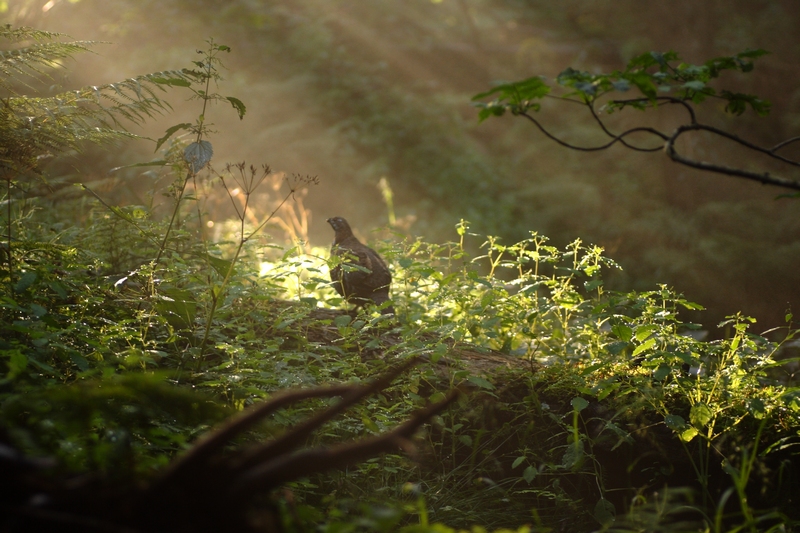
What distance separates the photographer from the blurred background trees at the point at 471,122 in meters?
8.06

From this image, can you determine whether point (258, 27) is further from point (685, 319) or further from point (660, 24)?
point (685, 319)

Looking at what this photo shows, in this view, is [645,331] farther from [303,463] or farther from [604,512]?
[303,463]

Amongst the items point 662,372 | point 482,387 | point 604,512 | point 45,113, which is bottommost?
point 604,512

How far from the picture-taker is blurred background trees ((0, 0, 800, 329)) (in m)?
8.06

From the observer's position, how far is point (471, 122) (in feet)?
44.5

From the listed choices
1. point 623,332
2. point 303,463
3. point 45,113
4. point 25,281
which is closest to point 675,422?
point 623,332

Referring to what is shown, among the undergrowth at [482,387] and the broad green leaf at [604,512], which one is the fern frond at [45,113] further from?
the broad green leaf at [604,512]

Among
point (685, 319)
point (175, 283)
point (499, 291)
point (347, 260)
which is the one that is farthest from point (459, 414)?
point (685, 319)

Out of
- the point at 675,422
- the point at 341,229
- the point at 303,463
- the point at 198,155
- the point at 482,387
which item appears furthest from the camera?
the point at 341,229

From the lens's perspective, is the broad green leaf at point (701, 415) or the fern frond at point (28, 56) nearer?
the broad green leaf at point (701, 415)

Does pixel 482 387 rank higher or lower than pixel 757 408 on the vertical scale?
higher

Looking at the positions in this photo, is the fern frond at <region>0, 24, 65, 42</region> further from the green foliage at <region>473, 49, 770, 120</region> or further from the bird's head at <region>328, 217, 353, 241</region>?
the green foliage at <region>473, 49, 770, 120</region>

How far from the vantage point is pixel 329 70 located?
13.4m

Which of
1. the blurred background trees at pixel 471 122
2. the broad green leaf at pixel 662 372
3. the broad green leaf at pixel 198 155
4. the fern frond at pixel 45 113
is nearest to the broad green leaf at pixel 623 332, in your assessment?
the broad green leaf at pixel 662 372
